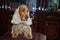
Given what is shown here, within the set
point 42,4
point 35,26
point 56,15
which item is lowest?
point 35,26

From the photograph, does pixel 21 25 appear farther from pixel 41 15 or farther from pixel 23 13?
pixel 41 15

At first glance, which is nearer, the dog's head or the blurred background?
the dog's head

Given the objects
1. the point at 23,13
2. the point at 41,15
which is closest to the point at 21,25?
the point at 23,13

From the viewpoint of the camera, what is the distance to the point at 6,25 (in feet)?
15.2

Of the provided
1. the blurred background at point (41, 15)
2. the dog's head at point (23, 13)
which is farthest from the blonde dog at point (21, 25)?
the blurred background at point (41, 15)

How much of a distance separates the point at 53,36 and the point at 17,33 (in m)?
2.55

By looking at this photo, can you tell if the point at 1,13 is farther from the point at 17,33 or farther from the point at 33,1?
the point at 17,33

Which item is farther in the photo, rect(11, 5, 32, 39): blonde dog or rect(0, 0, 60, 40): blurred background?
rect(0, 0, 60, 40): blurred background

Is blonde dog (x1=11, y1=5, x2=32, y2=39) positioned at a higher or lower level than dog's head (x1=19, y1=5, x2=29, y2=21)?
lower

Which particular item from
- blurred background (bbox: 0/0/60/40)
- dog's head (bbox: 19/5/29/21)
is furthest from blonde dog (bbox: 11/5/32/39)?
blurred background (bbox: 0/0/60/40)

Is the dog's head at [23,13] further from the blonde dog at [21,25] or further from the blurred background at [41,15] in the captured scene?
the blurred background at [41,15]

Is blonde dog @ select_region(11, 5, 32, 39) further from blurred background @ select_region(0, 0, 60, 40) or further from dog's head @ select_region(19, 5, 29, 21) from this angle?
blurred background @ select_region(0, 0, 60, 40)

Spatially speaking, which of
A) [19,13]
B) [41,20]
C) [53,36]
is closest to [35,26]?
[41,20]

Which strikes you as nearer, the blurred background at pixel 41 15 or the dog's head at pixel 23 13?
the dog's head at pixel 23 13
